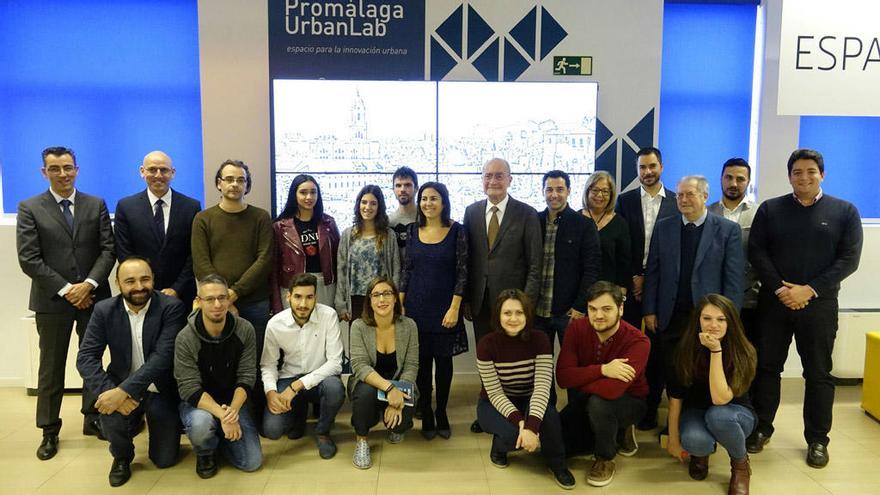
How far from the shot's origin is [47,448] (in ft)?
10.5

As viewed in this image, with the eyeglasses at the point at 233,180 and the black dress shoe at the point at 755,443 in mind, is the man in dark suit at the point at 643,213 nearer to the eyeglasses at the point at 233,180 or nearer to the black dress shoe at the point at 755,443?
the black dress shoe at the point at 755,443

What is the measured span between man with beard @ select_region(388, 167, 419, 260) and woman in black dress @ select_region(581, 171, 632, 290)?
1090mm

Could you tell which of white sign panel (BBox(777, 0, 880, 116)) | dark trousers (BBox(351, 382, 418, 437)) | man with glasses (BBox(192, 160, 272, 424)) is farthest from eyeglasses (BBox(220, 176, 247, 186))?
white sign panel (BBox(777, 0, 880, 116))

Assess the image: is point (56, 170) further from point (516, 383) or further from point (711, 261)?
point (711, 261)

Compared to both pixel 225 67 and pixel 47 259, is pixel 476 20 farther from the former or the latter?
pixel 47 259

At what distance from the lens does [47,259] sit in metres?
3.29

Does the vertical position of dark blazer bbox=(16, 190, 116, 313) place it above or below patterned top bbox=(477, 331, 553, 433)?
above

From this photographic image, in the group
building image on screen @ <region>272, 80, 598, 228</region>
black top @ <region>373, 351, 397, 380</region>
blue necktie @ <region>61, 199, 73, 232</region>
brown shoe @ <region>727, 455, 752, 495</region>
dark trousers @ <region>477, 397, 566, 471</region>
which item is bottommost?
brown shoe @ <region>727, 455, 752, 495</region>

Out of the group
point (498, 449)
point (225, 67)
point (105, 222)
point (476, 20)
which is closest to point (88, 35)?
point (225, 67)

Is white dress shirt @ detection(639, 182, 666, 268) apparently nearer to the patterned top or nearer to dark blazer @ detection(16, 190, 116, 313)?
the patterned top

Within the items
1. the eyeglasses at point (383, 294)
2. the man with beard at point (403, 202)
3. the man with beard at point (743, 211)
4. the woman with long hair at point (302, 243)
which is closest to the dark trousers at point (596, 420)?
the man with beard at point (743, 211)

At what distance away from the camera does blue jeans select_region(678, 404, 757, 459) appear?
2.77 meters

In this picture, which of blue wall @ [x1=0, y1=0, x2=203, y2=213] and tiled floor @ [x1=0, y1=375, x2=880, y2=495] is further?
blue wall @ [x1=0, y1=0, x2=203, y2=213]

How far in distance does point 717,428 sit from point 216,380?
2.55m
